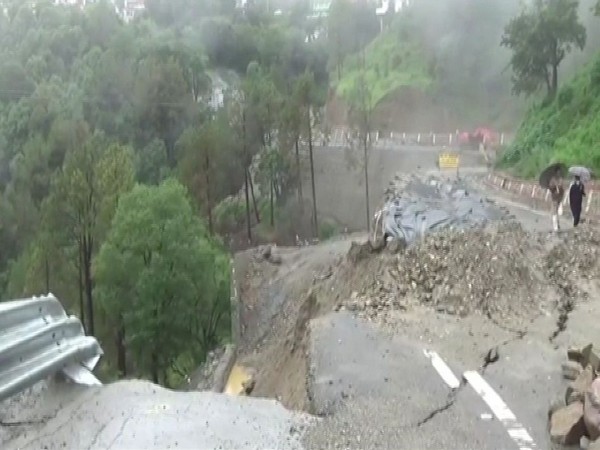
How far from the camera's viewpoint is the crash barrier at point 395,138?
158 ft

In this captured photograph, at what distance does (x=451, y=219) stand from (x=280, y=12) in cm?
7778

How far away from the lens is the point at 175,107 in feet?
197

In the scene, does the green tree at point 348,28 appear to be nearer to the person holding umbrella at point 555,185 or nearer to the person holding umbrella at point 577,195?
the person holding umbrella at point 555,185

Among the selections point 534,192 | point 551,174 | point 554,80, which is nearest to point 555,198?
point 551,174

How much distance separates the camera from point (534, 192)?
24547 mm

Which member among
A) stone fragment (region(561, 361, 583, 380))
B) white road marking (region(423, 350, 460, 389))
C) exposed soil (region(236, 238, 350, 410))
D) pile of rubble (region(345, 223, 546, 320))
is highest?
stone fragment (region(561, 361, 583, 380))

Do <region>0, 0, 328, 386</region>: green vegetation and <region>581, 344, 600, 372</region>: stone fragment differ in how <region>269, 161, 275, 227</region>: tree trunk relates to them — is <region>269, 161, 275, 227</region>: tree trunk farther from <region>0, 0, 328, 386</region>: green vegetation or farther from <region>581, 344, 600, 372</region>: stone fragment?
<region>581, 344, 600, 372</region>: stone fragment

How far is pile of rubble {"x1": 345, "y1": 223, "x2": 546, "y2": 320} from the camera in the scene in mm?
10203

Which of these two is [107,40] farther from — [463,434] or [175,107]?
[463,434]

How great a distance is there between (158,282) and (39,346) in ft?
74.6

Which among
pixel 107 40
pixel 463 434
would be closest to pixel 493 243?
pixel 463 434

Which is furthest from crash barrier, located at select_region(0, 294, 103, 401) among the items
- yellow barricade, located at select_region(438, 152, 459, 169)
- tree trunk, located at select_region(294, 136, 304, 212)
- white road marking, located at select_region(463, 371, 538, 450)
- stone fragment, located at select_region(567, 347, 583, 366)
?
tree trunk, located at select_region(294, 136, 304, 212)

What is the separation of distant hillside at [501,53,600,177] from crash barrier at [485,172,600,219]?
1118 millimetres

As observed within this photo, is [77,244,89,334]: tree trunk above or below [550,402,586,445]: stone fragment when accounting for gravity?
below
